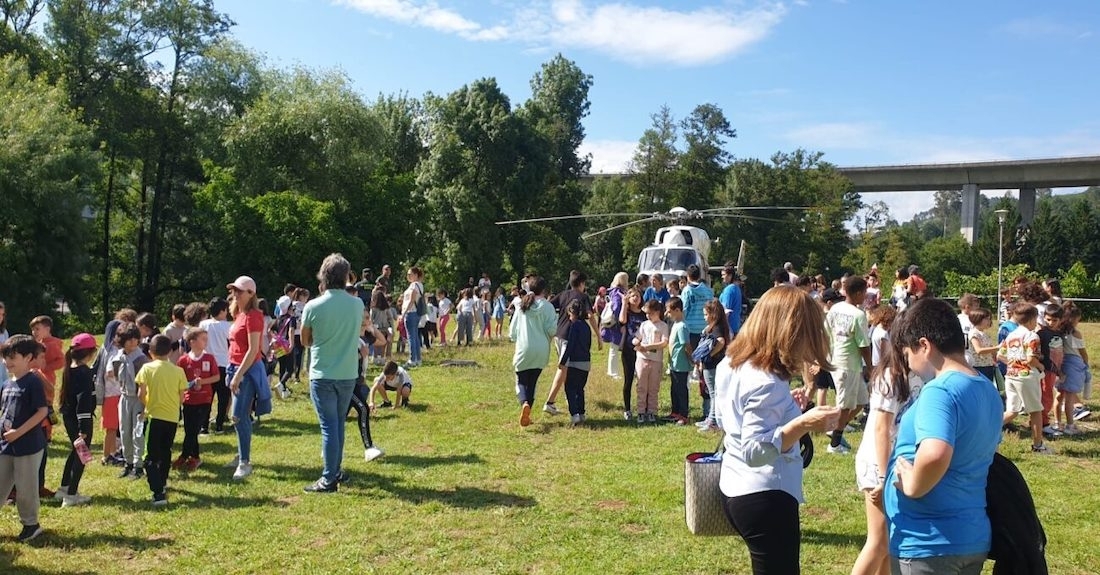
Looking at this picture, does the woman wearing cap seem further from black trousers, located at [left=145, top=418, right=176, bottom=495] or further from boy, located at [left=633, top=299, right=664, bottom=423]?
boy, located at [left=633, top=299, right=664, bottom=423]

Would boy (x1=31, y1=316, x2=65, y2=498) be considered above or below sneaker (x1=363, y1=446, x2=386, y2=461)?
above

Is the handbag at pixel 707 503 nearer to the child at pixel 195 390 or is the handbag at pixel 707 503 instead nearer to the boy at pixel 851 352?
the boy at pixel 851 352

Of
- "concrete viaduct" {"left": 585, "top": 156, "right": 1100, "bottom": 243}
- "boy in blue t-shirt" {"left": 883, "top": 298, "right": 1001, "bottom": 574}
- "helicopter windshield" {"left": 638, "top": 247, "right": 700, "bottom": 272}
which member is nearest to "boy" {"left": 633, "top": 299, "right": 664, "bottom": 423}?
"boy in blue t-shirt" {"left": 883, "top": 298, "right": 1001, "bottom": 574}

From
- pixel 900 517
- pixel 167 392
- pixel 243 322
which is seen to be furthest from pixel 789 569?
pixel 243 322

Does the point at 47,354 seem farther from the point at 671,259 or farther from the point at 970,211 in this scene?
the point at 970,211

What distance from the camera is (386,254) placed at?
39.4m

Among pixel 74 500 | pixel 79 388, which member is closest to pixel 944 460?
pixel 74 500

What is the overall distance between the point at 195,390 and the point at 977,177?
62477 mm

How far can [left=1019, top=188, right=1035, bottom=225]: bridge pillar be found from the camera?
2282 inches

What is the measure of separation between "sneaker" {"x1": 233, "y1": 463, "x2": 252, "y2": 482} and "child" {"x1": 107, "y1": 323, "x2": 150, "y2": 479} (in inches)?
35.7

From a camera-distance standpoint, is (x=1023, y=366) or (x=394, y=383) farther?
(x=394, y=383)

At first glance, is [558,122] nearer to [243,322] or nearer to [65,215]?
[65,215]

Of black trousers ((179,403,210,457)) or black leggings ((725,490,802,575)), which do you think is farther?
black trousers ((179,403,210,457))

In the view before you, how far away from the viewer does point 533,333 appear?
9.38 metres
